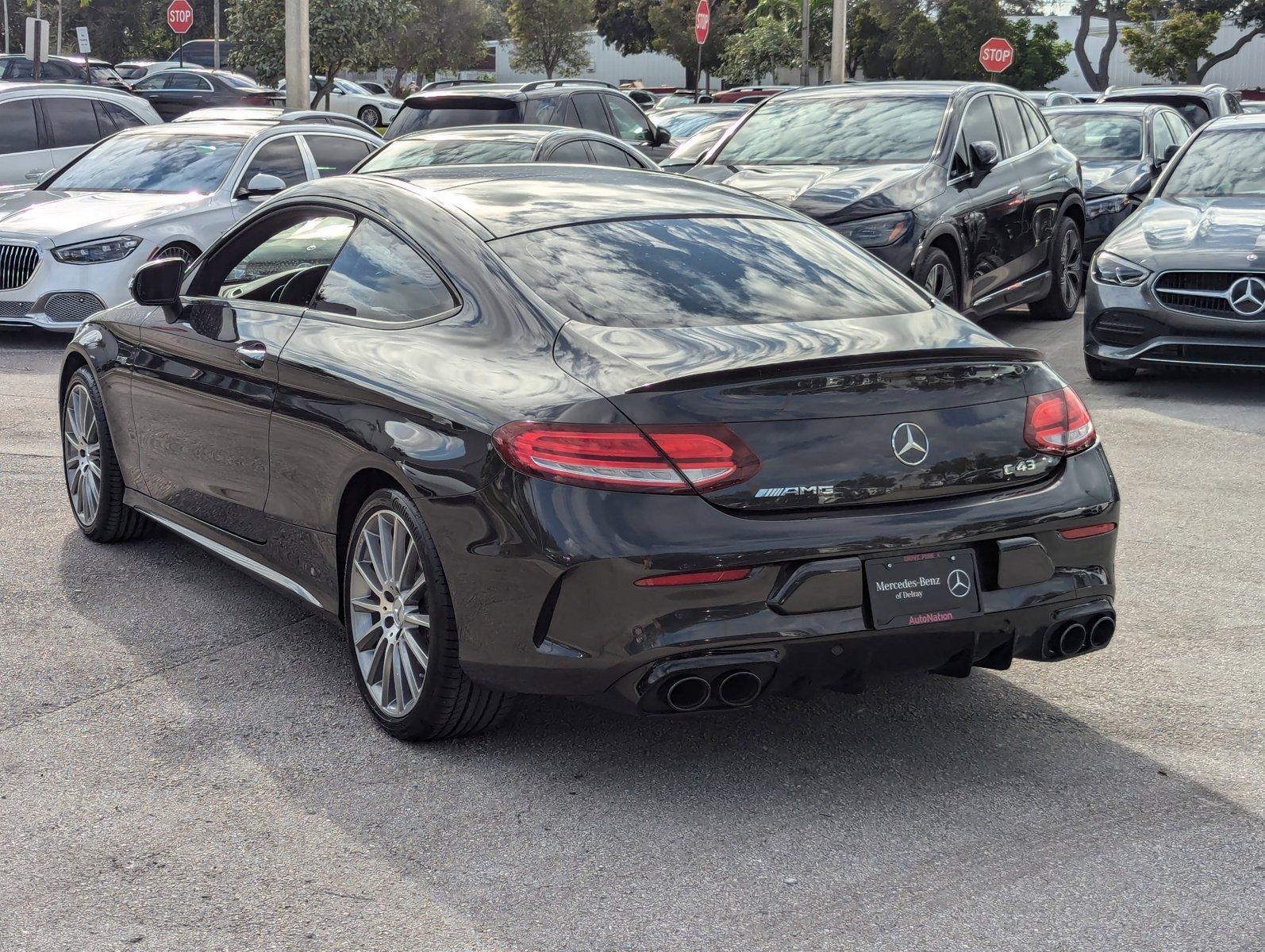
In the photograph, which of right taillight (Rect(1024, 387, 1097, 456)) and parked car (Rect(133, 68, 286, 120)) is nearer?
right taillight (Rect(1024, 387, 1097, 456))

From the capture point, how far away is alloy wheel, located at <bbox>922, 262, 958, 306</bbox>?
33.9 ft

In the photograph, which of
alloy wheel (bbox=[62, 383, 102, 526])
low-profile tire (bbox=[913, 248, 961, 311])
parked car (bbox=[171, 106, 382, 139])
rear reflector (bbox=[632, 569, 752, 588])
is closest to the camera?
rear reflector (bbox=[632, 569, 752, 588])

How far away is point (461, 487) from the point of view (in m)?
4.07

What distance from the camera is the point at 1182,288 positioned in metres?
9.76

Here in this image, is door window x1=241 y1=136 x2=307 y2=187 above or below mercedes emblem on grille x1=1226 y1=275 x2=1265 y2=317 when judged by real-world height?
above

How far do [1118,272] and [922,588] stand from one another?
21.5ft

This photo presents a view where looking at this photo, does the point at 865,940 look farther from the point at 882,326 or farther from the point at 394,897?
the point at 882,326

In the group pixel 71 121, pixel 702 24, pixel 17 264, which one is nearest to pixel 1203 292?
pixel 17 264

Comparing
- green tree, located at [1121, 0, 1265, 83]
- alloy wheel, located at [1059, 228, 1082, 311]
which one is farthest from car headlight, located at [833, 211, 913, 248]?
green tree, located at [1121, 0, 1265, 83]

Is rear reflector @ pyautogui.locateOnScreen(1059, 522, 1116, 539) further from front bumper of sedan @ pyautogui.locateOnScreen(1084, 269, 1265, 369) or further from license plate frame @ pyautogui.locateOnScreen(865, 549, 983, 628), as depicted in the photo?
front bumper of sedan @ pyautogui.locateOnScreen(1084, 269, 1265, 369)

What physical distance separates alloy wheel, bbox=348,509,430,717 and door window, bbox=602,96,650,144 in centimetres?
1223

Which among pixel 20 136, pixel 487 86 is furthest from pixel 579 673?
pixel 20 136

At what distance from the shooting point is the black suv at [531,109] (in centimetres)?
1438

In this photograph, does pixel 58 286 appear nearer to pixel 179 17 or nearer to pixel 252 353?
pixel 252 353
